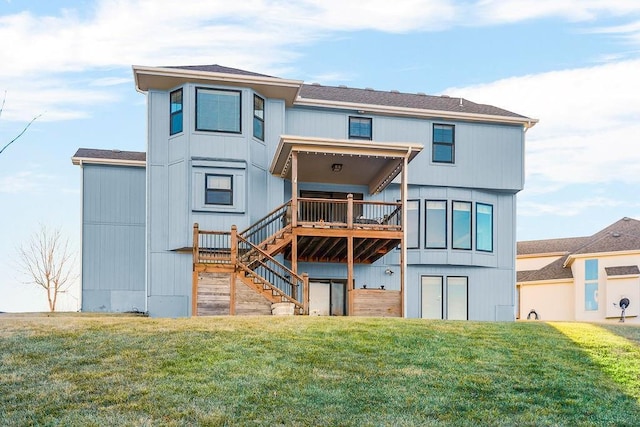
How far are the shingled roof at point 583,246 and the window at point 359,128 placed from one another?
17611mm

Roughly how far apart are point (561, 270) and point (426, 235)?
17.2 metres

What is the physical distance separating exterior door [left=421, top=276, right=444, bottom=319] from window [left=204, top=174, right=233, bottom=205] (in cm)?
765

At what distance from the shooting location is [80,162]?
2670 cm

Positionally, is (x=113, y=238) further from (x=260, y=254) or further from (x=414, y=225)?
(x=414, y=225)

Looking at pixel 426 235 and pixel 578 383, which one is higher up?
pixel 426 235

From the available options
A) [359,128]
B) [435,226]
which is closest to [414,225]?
[435,226]

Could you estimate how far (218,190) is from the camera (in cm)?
2383

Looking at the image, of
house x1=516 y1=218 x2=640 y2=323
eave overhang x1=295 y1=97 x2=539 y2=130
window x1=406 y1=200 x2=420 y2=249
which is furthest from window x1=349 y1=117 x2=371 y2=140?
house x1=516 y1=218 x2=640 y2=323

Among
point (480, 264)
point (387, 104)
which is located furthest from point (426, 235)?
point (387, 104)

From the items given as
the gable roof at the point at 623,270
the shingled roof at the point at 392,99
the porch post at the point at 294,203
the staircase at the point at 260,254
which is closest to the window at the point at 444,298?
the staircase at the point at 260,254

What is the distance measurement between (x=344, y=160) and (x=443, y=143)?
5307 mm

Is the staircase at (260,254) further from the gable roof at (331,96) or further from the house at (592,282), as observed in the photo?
the house at (592,282)

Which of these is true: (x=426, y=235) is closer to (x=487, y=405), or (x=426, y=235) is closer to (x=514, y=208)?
(x=514, y=208)

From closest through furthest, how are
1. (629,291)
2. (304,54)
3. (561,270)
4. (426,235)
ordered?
(304,54) → (426,235) → (629,291) → (561,270)
